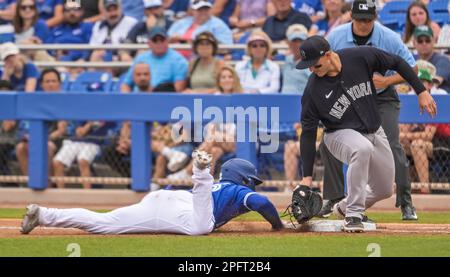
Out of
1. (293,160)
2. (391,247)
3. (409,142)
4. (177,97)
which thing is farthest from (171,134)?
(391,247)

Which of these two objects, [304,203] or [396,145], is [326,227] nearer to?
[304,203]

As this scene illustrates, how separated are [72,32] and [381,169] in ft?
27.9

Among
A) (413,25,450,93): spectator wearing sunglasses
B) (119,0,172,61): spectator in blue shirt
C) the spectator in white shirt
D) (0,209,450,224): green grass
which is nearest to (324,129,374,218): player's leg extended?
(0,209,450,224): green grass

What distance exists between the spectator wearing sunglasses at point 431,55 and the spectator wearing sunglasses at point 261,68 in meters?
1.86

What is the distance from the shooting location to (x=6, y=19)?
663 inches

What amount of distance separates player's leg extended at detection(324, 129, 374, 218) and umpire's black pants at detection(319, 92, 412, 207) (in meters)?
1.18

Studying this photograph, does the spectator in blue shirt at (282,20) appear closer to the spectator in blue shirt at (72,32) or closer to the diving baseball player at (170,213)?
the spectator in blue shirt at (72,32)

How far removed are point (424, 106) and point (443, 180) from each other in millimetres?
3494

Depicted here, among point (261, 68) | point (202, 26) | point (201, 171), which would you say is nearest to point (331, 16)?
point (261, 68)

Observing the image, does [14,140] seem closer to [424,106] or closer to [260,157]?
[260,157]

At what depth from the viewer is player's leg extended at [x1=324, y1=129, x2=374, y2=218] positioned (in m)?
8.50

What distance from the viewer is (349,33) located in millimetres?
9961

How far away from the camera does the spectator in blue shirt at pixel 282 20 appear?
14.2 m

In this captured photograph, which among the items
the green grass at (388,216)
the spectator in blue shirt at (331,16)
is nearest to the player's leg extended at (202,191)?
the green grass at (388,216)
